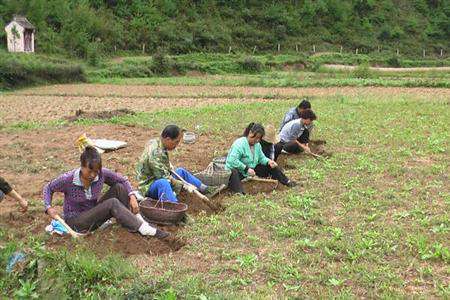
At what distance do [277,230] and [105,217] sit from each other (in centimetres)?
212

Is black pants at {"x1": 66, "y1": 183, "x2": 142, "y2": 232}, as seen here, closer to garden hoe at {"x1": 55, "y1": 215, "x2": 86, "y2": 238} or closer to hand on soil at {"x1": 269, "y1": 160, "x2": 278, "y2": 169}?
garden hoe at {"x1": 55, "y1": 215, "x2": 86, "y2": 238}

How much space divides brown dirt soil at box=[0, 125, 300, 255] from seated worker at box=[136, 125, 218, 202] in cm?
49

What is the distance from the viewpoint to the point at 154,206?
6.88 m

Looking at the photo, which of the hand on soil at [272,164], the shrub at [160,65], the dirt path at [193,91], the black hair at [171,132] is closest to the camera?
the black hair at [171,132]

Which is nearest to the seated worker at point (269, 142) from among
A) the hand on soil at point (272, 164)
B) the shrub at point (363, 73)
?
the hand on soil at point (272, 164)

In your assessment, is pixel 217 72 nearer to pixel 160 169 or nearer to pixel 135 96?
pixel 135 96

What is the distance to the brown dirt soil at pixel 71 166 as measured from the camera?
19.8 feet

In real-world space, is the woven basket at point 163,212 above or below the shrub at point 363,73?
below

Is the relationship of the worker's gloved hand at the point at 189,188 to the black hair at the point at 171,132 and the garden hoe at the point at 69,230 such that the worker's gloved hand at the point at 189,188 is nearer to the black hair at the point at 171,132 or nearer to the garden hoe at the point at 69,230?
the black hair at the point at 171,132

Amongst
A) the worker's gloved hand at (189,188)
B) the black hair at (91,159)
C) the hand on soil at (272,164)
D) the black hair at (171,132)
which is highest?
the black hair at (171,132)

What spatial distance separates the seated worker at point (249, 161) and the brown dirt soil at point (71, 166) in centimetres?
20

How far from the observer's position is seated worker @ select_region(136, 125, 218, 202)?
272 inches

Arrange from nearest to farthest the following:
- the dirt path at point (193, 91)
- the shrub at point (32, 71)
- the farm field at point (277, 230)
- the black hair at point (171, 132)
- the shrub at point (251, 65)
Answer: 1. the farm field at point (277, 230)
2. the black hair at point (171, 132)
3. the dirt path at point (193, 91)
4. the shrub at point (32, 71)
5. the shrub at point (251, 65)

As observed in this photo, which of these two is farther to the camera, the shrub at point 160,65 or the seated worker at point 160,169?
the shrub at point 160,65
